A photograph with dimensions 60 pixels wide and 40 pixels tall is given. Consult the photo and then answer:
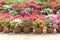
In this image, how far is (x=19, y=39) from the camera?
5148 mm

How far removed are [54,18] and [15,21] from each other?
4.15ft

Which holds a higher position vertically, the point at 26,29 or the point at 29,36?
the point at 26,29

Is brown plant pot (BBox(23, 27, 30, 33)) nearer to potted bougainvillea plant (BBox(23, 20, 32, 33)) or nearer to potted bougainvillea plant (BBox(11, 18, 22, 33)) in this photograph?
potted bougainvillea plant (BBox(23, 20, 32, 33))

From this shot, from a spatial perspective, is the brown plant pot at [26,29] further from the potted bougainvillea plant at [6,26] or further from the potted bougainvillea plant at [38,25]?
the potted bougainvillea plant at [6,26]

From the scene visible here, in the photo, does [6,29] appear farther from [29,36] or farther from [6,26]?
[29,36]

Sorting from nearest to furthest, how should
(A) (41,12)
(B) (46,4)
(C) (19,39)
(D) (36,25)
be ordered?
(C) (19,39)
(D) (36,25)
(A) (41,12)
(B) (46,4)

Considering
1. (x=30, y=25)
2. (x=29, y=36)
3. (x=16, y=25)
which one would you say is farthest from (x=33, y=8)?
(x=29, y=36)

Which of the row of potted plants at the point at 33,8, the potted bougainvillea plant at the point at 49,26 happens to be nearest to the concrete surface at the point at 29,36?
the potted bougainvillea plant at the point at 49,26

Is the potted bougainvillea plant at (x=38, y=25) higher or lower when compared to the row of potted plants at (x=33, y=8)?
lower

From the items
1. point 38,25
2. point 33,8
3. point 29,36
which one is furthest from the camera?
point 33,8

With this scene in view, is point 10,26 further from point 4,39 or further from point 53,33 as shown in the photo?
point 53,33

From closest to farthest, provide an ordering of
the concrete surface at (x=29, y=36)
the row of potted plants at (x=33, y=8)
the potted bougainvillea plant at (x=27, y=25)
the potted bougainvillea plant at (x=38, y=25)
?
the concrete surface at (x=29, y=36)
the potted bougainvillea plant at (x=38, y=25)
the potted bougainvillea plant at (x=27, y=25)
the row of potted plants at (x=33, y=8)

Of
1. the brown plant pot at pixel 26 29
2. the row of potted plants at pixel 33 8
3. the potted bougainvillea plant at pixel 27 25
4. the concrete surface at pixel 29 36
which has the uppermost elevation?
the row of potted plants at pixel 33 8

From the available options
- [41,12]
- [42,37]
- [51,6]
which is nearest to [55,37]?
[42,37]
